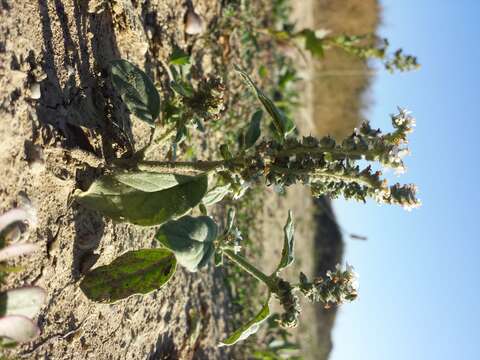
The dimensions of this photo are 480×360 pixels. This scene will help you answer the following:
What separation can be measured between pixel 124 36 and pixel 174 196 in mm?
729

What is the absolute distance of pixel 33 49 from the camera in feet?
4.34

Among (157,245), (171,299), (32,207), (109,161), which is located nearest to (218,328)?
(171,299)

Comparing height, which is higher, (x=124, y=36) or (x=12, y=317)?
(x=124, y=36)

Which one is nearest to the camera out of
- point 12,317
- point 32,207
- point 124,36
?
point 12,317

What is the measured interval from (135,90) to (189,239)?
53 cm

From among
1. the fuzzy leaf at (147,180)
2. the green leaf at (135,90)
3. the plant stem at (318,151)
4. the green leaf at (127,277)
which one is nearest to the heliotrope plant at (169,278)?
the green leaf at (127,277)

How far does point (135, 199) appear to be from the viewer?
4.58 feet

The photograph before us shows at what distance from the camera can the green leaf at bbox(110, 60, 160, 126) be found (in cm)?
154

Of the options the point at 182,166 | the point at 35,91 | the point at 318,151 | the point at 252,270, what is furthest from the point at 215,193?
the point at 35,91

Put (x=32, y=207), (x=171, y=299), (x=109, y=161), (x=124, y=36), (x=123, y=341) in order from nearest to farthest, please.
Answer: (x=32, y=207) < (x=109, y=161) < (x=123, y=341) < (x=124, y=36) < (x=171, y=299)

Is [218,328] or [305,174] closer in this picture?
[305,174]

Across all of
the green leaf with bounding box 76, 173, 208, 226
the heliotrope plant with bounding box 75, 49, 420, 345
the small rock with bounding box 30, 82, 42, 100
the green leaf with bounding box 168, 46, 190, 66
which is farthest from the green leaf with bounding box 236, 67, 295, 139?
the green leaf with bounding box 168, 46, 190, 66

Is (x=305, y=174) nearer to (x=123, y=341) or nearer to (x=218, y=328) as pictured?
(x=123, y=341)

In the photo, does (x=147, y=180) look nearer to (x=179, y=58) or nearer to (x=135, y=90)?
(x=135, y=90)
